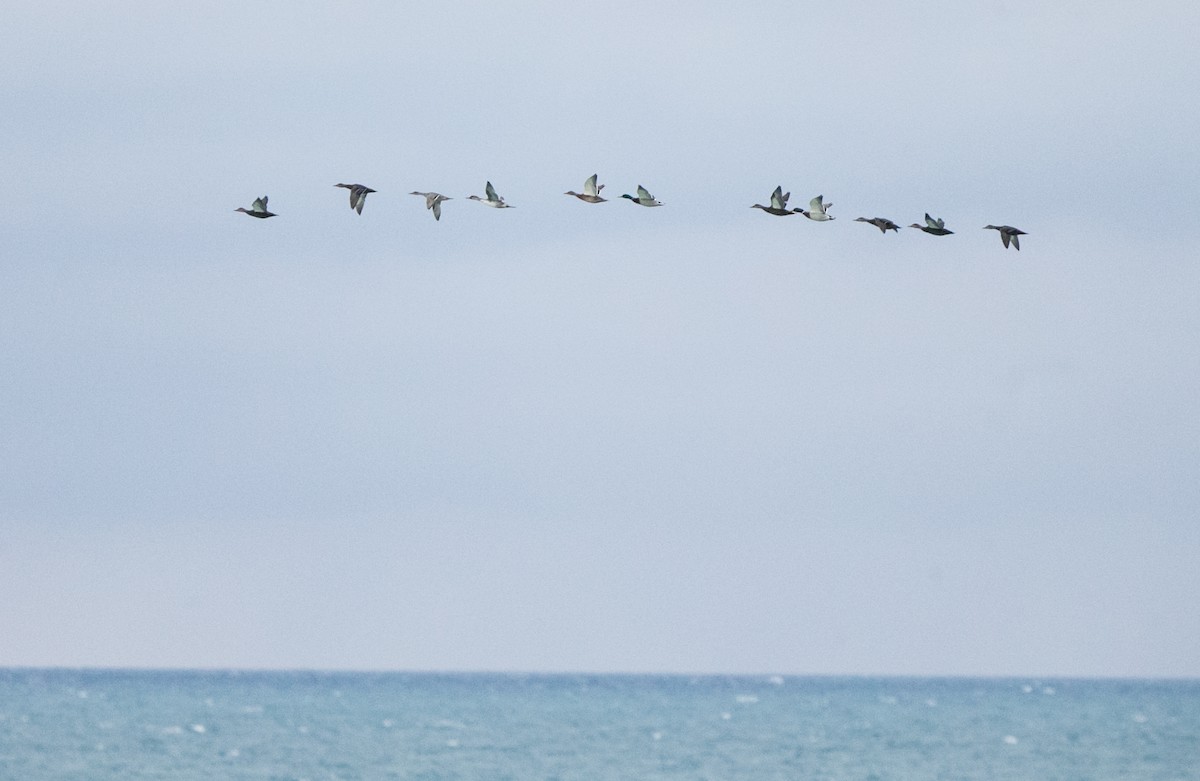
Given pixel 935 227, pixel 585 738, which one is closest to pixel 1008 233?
pixel 935 227

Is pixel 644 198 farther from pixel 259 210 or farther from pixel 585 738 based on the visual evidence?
pixel 585 738

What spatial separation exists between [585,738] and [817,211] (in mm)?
83529

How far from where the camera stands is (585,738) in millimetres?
123500

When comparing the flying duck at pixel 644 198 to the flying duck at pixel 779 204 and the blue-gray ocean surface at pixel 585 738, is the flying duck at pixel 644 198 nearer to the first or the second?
the flying duck at pixel 779 204

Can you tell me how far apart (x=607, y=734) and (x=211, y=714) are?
32.0m

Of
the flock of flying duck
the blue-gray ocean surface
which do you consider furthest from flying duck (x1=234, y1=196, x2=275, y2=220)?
the blue-gray ocean surface

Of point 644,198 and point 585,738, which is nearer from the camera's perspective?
point 644,198

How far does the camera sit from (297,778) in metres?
97.1

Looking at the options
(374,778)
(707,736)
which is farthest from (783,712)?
(374,778)

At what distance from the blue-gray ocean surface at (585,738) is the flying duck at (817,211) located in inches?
2330

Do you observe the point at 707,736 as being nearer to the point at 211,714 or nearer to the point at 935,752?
the point at 935,752

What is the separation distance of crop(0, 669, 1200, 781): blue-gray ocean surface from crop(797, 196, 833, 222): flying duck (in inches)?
2330

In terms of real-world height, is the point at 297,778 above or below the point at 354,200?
below

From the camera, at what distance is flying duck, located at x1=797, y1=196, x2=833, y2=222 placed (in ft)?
139
